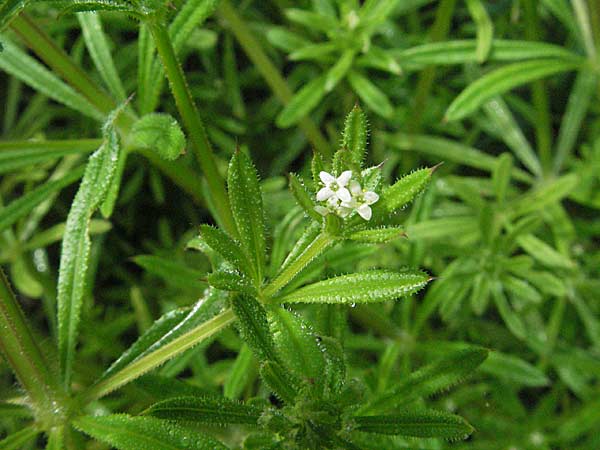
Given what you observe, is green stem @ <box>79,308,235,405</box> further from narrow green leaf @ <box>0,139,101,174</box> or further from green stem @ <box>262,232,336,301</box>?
narrow green leaf @ <box>0,139,101,174</box>

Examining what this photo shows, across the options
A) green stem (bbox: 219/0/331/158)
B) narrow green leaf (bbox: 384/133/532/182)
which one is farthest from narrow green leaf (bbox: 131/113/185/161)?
narrow green leaf (bbox: 384/133/532/182)

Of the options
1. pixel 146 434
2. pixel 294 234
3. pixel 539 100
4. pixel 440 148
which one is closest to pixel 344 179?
pixel 146 434

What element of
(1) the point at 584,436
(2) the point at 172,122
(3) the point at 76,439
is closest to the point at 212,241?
(2) the point at 172,122

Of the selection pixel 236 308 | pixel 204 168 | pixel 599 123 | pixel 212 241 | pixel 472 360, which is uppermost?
pixel 599 123

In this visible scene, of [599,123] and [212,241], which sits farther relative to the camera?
[599,123]

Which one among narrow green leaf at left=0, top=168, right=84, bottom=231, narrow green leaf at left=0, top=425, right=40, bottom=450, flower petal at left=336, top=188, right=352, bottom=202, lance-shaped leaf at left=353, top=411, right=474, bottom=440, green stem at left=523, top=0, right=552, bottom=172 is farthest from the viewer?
green stem at left=523, top=0, right=552, bottom=172

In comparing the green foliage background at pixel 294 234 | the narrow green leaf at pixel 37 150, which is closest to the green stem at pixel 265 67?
the green foliage background at pixel 294 234

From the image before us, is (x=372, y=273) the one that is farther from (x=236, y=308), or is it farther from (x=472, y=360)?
(x=472, y=360)
